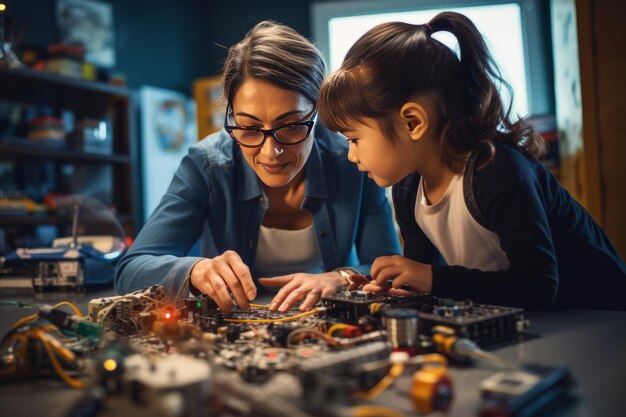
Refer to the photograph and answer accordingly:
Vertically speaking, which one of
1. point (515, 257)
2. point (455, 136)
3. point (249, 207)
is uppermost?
point (455, 136)

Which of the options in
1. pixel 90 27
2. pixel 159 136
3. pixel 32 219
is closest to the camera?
pixel 32 219

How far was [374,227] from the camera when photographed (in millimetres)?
1593

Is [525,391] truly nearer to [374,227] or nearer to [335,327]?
[335,327]

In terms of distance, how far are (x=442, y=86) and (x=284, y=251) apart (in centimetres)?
69

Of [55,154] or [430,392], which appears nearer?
[430,392]

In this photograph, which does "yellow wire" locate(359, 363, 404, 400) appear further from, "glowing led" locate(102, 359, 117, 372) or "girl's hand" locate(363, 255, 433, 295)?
"girl's hand" locate(363, 255, 433, 295)

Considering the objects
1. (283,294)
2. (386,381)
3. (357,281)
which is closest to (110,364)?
(386,381)

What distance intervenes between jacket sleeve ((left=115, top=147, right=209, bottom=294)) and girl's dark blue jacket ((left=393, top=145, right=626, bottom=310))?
0.68 metres

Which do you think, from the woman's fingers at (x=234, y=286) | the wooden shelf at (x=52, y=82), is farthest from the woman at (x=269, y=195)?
the wooden shelf at (x=52, y=82)

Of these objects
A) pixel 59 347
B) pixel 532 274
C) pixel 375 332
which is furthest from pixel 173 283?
pixel 532 274

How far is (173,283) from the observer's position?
113 centimetres

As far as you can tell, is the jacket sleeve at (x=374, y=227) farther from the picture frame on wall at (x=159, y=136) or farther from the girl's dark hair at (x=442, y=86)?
the picture frame on wall at (x=159, y=136)

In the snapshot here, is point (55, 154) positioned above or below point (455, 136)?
above

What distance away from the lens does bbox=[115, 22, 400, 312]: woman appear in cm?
131
